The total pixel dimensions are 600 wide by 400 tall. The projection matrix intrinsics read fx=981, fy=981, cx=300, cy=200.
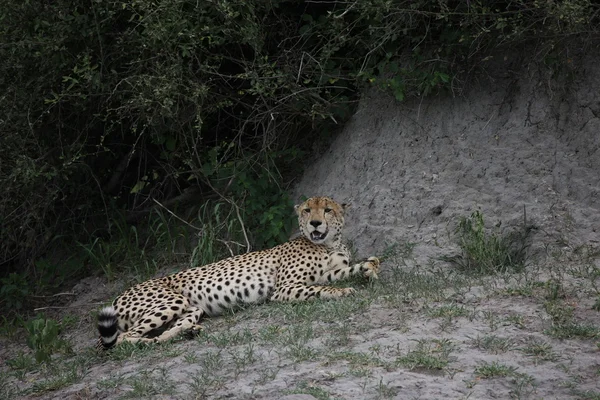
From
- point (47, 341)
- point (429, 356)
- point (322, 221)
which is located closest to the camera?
point (429, 356)

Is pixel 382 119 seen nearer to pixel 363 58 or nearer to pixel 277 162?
pixel 363 58

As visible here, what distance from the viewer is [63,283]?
9766 millimetres

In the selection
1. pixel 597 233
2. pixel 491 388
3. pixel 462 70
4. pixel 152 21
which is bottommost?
pixel 491 388

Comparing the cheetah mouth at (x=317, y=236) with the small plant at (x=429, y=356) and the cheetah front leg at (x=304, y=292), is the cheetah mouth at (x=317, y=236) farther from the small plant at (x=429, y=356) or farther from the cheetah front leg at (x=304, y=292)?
the small plant at (x=429, y=356)

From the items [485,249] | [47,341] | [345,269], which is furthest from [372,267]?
[47,341]

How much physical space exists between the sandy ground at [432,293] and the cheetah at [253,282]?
0.21 m

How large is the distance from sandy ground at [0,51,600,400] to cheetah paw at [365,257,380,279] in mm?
114

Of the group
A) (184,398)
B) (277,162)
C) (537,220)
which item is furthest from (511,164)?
(184,398)

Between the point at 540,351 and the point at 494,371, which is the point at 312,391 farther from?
the point at 540,351

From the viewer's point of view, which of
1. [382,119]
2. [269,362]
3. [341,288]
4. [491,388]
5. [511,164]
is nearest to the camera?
[491,388]

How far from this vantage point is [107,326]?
23.0ft

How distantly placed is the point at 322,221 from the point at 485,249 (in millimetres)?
1351

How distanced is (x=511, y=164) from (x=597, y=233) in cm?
95

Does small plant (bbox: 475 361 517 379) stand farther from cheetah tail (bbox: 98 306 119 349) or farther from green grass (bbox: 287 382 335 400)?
A: cheetah tail (bbox: 98 306 119 349)
